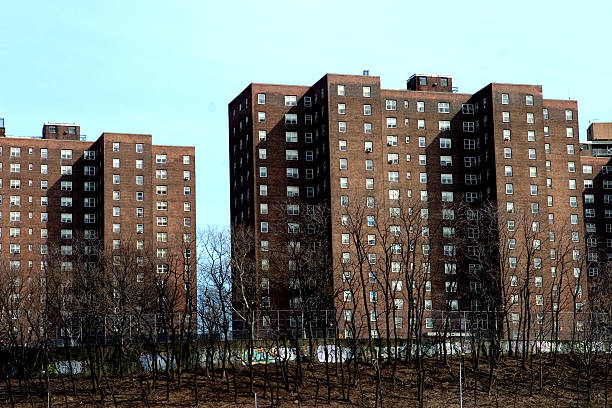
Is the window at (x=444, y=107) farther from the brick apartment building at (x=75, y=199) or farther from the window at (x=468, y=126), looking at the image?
the brick apartment building at (x=75, y=199)

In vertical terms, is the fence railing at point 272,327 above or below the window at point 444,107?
below

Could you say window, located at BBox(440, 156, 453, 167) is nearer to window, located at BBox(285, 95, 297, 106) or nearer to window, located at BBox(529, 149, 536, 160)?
window, located at BBox(529, 149, 536, 160)

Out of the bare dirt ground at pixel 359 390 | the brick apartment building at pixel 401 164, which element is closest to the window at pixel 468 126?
the brick apartment building at pixel 401 164

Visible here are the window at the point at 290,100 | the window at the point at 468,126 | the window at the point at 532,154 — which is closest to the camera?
the window at the point at 532,154

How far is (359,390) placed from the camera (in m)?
87.0

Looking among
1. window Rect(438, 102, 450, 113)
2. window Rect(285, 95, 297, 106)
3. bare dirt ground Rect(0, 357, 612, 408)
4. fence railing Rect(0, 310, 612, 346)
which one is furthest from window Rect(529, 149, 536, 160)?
bare dirt ground Rect(0, 357, 612, 408)

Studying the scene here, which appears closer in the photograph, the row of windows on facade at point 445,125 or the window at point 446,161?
the row of windows on facade at point 445,125

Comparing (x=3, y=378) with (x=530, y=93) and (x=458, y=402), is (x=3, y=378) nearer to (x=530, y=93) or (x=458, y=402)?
(x=458, y=402)

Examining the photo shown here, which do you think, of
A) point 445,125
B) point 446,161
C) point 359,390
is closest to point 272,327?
point 359,390

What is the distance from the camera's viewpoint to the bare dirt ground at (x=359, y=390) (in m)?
83.8

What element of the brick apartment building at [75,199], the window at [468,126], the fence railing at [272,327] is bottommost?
the fence railing at [272,327]

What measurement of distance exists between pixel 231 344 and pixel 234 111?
7520cm

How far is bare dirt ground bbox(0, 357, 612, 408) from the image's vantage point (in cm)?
8375

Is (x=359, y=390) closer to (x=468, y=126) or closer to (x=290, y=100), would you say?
(x=290, y=100)
